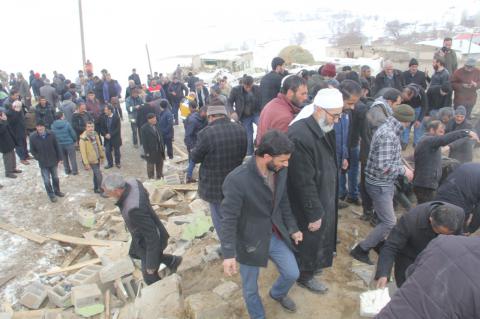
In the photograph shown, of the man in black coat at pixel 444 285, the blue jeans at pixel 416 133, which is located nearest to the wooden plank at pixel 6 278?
the man in black coat at pixel 444 285

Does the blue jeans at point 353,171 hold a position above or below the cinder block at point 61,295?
above

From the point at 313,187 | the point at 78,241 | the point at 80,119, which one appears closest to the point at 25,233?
the point at 78,241

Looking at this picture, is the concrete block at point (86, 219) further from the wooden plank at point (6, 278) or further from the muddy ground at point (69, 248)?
the wooden plank at point (6, 278)

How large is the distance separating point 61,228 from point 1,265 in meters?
1.32

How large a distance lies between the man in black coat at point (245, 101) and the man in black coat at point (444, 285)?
6186 millimetres

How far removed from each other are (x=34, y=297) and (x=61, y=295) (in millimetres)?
529

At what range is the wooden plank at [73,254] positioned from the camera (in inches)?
275

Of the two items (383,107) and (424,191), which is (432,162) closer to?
(424,191)

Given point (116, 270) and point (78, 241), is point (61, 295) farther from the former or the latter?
point (78, 241)

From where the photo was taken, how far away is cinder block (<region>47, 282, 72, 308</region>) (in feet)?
18.0

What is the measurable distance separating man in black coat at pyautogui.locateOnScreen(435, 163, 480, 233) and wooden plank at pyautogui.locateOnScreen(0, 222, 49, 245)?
7.10 m

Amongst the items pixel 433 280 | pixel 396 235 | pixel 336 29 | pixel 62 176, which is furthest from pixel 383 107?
pixel 336 29

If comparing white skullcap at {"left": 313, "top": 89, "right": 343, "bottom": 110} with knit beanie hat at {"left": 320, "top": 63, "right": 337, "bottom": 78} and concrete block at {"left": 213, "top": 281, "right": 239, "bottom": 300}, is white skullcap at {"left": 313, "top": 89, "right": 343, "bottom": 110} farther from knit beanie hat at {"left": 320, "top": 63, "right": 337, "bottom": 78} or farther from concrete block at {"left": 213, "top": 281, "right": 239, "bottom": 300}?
knit beanie hat at {"left": 320, "top": 63, "right": 337, "bottom": 78}

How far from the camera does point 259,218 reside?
3.21m
